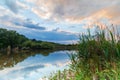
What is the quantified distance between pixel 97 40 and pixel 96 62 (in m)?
0.63

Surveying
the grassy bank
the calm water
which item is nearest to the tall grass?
the grassy bank

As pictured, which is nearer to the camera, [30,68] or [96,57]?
[96,57]

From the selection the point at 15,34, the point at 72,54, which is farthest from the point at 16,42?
the point at 72,54

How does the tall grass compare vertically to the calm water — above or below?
above

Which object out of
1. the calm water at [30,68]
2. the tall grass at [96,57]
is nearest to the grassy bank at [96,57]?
the tall grass at [96,57]

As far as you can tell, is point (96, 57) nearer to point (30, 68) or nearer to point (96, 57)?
point (96, 57)

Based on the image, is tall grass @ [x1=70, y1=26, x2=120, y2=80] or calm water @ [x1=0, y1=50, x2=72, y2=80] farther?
calm water @ [x1=0, y1=50, x2=72, y2=80]

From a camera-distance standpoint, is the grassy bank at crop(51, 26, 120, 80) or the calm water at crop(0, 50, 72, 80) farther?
the calm water at crop(0, 50, 72, 80)

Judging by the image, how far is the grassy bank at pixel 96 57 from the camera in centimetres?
751

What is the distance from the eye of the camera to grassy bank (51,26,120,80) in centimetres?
751

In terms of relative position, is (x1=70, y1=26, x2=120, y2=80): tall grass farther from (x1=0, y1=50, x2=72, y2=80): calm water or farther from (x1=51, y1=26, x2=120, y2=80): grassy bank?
(x1=0, y1=50, x2=72, y2=80): calm water

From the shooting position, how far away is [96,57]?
8492mm

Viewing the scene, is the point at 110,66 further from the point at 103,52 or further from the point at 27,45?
the point at 27,45

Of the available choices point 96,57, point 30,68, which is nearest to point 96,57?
point 96,57
